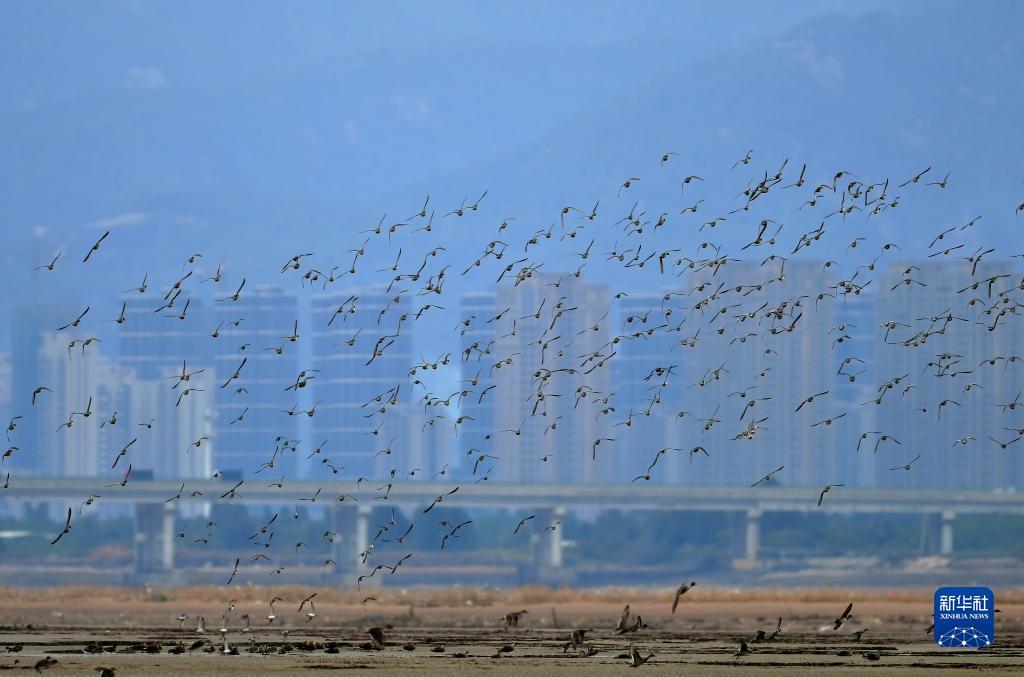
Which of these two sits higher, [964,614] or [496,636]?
[964,614]

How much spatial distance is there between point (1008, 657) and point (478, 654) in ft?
47.3

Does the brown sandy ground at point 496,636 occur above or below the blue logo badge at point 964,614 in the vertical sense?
below

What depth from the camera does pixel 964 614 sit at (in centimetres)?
5444

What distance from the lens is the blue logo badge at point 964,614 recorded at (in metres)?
53.2

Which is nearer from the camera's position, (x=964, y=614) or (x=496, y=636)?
(x=964, y=614)

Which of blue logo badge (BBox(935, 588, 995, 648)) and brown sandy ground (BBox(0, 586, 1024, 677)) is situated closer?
blue logo badge (BBox(935, 588, 995, 648))

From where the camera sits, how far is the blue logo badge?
53.2 metres

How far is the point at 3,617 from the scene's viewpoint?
103 meters

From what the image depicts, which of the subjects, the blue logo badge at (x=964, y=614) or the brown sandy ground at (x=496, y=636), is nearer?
the blue logo badge at (x=964, y=614)

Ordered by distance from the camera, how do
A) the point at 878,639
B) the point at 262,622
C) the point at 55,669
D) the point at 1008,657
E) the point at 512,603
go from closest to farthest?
the point at 55,669
the point at 1008,657
the point at 878,639
the point at 262,622
the point at 512,603

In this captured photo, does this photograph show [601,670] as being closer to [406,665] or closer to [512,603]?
[406,665]

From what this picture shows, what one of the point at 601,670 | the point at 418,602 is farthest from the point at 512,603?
the point at 601,670

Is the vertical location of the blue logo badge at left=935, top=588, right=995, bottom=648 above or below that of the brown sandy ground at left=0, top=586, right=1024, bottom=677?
above

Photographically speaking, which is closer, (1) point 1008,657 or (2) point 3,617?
(1) point 1008,657
